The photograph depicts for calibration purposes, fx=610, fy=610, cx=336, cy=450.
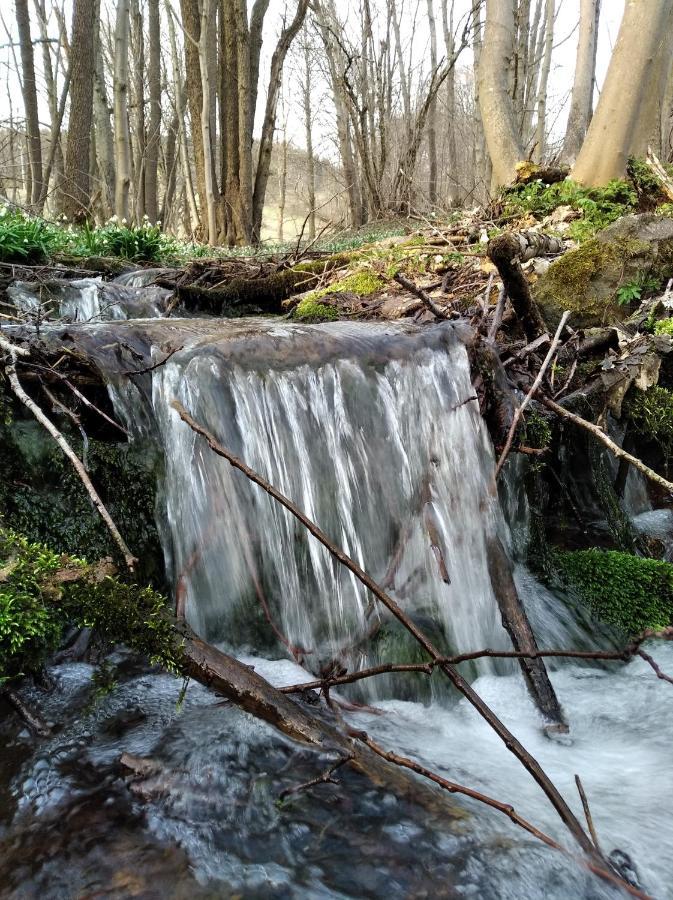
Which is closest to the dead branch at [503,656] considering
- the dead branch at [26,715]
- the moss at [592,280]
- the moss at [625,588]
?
the dead branch at [26,715]

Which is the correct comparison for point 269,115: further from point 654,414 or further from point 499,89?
point 654,414

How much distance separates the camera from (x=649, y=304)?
15.9 feet

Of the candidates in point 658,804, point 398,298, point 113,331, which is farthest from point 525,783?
point 398,298

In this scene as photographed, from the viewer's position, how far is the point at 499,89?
9.91m

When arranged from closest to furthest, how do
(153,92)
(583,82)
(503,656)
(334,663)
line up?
(503,656) < (334,663) < (583,82) < (153,92)

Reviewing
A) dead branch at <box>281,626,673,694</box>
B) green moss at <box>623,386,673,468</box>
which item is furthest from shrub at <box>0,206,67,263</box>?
dead branch at <box>281,626,673,694</box>

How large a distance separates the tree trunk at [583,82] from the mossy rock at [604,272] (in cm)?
885

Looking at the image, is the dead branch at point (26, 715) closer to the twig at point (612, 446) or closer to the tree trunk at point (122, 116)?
the twig at point (612, 446)

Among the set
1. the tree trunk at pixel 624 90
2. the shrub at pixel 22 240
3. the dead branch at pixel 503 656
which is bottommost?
the dead branch at pixel 503 656

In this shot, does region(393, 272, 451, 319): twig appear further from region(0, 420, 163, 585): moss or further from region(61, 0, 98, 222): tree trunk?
region(61, 0, 98, 222): tree trunk

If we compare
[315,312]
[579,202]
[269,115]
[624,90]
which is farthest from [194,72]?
[315,312]

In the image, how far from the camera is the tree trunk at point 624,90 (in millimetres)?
7223

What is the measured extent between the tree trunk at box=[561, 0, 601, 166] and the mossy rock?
8.85 meters

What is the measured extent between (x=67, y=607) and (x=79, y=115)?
11814mm
